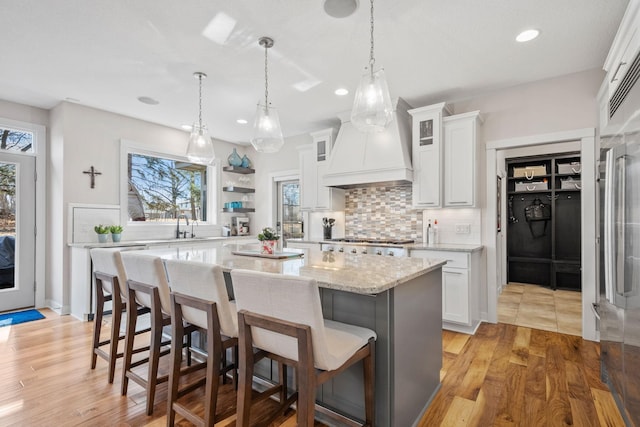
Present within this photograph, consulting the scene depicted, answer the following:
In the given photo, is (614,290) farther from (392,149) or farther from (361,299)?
(392,149)

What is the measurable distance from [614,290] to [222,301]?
2310 mm

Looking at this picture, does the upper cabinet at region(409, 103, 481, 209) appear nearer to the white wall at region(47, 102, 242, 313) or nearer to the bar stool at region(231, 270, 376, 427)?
the bar stool at region(231, 270, 376, 427)

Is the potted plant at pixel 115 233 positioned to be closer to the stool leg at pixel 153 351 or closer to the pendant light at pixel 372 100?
the stool leg at pixel 153 351

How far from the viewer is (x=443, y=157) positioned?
3832 mm

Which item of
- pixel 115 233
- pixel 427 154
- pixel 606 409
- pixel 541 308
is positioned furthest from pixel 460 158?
pixel 115 233

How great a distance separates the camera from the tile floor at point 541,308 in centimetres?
366

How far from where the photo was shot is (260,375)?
226 centimetres

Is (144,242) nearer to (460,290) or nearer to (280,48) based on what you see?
(280,48)

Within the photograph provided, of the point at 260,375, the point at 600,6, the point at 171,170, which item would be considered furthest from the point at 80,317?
the point at 600,6

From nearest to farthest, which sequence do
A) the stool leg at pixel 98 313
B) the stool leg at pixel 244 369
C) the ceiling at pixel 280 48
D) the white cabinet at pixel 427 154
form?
the stool leg at pixel 244 369, the ceiling at pixel 280 48, the stool leg at pixel 98 313, the white cabinet at pixel 427 154

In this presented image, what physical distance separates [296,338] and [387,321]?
0.54 meters

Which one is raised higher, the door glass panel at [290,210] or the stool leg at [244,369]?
the door glass panel at [290,210]

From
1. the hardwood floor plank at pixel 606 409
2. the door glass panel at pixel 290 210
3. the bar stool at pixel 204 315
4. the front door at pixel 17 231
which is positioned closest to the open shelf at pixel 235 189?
the door glass panel at pixel 290 210

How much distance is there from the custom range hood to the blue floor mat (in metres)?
3.98
